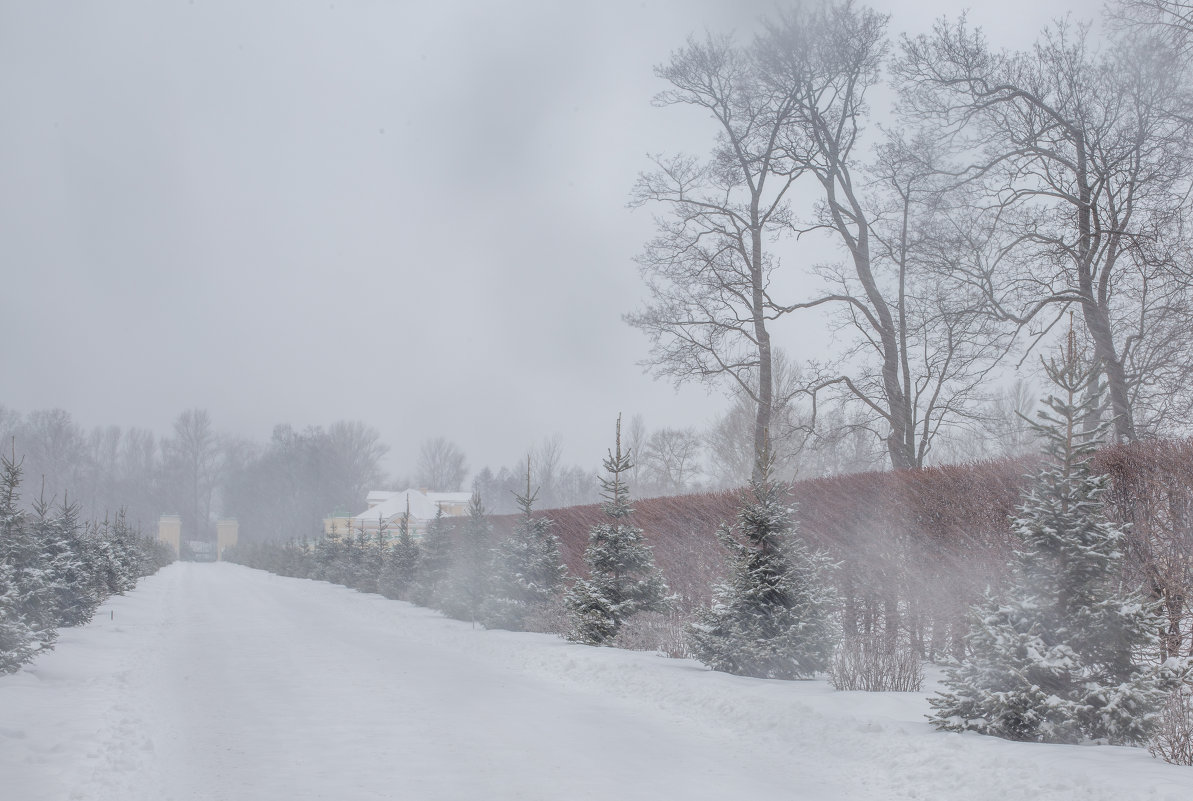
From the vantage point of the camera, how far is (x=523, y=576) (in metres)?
17.4

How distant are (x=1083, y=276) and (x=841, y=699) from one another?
34.7 ft

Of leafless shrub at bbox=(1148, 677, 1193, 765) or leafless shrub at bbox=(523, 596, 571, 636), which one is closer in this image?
leafless shrub at bbox=(1148, 677, 1193, 765)

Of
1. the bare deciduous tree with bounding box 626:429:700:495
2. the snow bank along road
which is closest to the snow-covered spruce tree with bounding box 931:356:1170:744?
the snow bank along road

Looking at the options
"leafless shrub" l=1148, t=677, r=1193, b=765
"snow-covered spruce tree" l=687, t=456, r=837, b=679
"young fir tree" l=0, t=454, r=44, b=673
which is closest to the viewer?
"leafless shrub" l=1148, t=677, r=1193, b=765

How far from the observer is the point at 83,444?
90.7 metres

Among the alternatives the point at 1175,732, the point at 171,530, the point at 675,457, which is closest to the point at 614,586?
the point at 1175,732

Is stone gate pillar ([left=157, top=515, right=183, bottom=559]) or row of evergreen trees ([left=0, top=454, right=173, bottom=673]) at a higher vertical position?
row of evergreen trees ([left=0, top=454, right=173, bottom=673])

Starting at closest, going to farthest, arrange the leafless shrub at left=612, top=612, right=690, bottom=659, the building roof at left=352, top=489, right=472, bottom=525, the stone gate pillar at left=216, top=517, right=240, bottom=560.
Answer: the leafless shrub at left=612, top=612, right=690, bottom=659 < the building roof at left=352, top=489, right=472, bottom=525 < the stone gate pillar at left=216, top=517, right=240, bottom=560

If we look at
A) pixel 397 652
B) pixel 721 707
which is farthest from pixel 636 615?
pixel 721 707

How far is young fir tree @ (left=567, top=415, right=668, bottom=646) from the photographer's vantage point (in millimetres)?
13594

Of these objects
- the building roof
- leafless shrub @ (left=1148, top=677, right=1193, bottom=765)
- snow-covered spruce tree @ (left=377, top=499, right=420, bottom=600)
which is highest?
the building roof

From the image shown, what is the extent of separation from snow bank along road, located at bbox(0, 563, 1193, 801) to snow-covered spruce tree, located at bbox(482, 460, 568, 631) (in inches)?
184

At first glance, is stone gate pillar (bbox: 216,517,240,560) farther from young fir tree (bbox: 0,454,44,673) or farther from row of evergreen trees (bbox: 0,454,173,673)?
young fir tree (bbox: 0,454,44,673)

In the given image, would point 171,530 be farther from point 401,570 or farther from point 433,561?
point 433,561
